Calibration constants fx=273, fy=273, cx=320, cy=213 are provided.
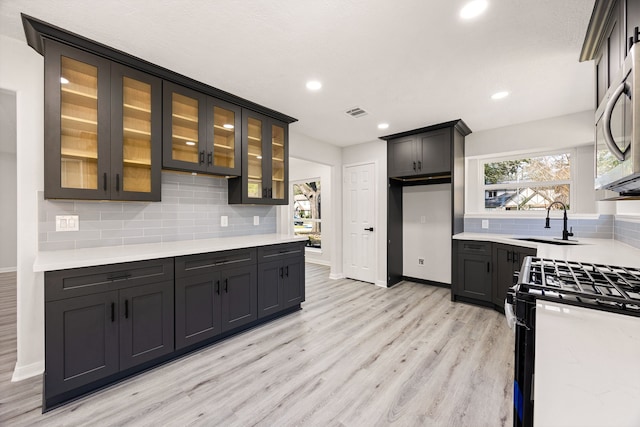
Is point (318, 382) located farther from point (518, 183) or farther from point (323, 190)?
point (323, 190)

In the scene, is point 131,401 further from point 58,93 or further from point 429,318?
point 429,318

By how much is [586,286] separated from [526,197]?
141 inches

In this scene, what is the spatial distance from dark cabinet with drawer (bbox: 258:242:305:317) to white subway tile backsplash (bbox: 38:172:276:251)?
2.13ft

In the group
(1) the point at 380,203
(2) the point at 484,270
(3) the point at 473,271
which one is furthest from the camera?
(1) the point at 380,203

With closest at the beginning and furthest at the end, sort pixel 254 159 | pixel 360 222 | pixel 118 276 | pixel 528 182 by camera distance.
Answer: pixel 118 276
pixel 254 159
pixel 528 182
pixel 360 222

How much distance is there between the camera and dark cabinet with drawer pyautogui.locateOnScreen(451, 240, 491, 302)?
3.52 metres

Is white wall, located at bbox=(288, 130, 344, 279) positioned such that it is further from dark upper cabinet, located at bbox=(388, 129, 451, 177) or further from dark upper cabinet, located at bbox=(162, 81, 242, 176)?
dark upper cabinet, located at bbox=(162, 81, 242, 176)

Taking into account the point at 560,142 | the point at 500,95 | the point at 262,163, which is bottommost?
the point at 262,163

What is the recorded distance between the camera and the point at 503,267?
3.32 meters

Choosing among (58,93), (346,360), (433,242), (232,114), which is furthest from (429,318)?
(58,93)

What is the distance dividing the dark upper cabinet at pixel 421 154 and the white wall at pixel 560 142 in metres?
0.67

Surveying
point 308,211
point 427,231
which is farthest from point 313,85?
point 308,211

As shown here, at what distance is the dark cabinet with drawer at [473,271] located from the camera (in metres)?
3.52

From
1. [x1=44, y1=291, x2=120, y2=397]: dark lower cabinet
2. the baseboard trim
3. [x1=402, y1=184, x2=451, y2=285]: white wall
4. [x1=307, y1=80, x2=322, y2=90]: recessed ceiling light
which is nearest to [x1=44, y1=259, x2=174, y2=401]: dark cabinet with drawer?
[x1=44, y1=291, x2=120, y2=397]: dark lower cabinet
